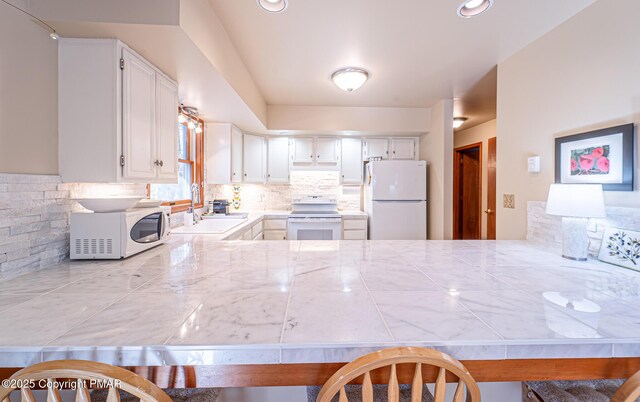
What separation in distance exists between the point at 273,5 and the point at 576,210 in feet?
6.66

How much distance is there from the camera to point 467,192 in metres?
4.80

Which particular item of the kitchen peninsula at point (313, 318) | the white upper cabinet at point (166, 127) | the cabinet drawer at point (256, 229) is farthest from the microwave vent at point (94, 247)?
the cabinet drawer at point (256, 229)

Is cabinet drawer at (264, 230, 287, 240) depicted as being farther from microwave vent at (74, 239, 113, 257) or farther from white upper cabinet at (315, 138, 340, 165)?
microwave vent at (74, 239, 113, 257)

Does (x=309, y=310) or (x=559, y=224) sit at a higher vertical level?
(x=559, y=224)

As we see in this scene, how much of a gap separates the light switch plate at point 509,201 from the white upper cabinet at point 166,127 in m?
2.70

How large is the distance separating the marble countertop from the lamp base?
0.28 ft

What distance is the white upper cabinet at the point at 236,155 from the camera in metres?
3.50

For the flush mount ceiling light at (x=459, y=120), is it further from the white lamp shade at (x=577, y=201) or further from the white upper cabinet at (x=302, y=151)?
the white lamp shade at (x=577, y=201)

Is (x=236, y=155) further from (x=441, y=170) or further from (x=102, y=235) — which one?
(x=441, y=170)

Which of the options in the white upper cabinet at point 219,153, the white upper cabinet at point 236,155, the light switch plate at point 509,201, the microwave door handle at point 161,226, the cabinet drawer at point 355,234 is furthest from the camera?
the cabinet drawer at point 355,234

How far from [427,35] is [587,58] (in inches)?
37.4

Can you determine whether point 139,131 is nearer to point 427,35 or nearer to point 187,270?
point 187,270

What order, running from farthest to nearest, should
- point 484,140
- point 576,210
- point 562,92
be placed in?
point 484,140 → point 562,92 → point 576,210

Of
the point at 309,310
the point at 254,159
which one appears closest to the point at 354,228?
the point at 254,159
